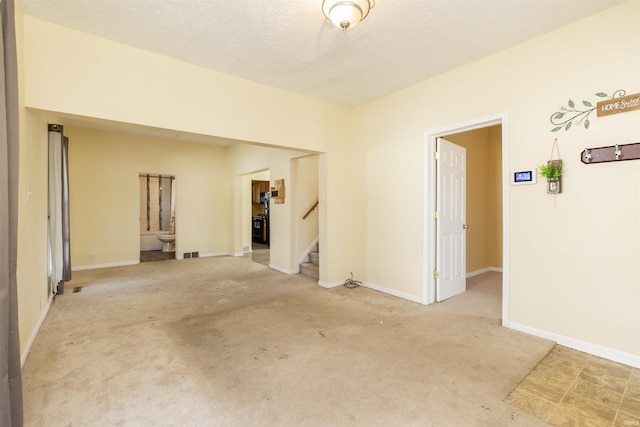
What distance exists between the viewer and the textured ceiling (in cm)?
228

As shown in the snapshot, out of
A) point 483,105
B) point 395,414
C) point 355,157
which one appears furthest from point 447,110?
point 395,414

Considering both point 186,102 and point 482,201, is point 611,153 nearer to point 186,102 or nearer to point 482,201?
point 482,201

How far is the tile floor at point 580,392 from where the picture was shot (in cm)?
171

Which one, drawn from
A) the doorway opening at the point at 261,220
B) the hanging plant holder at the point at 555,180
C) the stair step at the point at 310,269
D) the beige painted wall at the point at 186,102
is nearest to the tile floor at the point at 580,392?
the hanging plant holder at the point at 555,180

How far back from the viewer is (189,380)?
208 centimetres

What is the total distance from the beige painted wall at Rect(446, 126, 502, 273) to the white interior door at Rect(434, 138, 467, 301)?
1133 millimetres

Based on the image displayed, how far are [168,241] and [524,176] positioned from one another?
321 inches

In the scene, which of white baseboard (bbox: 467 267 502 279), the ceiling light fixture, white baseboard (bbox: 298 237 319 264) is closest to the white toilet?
white baseboard (bbox: 298 237 319 264)

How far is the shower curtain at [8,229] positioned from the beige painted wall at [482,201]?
534 centimetres

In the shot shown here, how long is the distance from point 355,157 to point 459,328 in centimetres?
276

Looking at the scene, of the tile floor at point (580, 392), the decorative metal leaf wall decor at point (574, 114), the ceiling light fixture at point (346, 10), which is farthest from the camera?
the decorative metal leaf wall decor at point (574, 114)

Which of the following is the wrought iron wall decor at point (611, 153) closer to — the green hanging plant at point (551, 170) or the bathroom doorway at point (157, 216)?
the green hanging plant at point (551, 170)

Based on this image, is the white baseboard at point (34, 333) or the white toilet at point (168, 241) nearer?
the white baseboard at point (34, 333)

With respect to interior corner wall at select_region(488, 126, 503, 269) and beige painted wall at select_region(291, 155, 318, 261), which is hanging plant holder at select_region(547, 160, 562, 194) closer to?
interior corner wall at select_region(488, 126, 503, 269)
